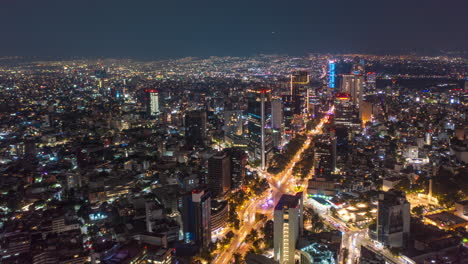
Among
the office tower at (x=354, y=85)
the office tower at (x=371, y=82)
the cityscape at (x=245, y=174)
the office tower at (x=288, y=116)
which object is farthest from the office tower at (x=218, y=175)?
the office tower at (x=371, y=82)

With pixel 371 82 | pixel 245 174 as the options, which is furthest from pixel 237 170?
pixel 371 82

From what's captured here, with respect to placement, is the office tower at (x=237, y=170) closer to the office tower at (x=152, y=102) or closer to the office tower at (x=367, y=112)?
the office tower at (x=367, y=112)

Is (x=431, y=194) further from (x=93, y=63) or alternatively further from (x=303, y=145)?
(x=93, y=63)

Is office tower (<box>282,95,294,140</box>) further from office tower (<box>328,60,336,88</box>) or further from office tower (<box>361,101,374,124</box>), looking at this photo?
office tower (<box>328,60,336,88</box>)

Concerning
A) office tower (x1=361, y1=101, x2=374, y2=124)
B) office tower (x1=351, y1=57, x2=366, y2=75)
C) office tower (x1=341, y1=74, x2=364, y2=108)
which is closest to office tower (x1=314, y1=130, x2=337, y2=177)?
office tower (x1=361, y1=101, x2=374, y2=124)

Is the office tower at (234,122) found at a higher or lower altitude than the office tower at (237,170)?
higher

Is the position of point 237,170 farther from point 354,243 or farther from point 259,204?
point 354,243
